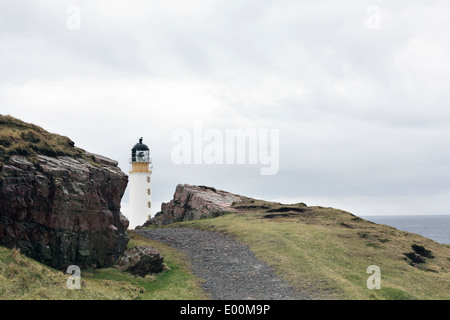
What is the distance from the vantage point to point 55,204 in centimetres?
3528

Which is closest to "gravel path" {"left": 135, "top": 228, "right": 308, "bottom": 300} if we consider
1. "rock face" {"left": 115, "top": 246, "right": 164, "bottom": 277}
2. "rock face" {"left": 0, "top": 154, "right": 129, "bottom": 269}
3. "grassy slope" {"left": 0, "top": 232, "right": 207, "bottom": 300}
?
"grassy slope" {"left": 0, "top": 232, "right": 207, "bottom": 300}

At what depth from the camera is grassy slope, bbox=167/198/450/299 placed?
32812 millimetres

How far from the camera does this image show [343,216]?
6362 cm

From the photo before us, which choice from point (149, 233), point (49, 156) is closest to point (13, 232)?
point (49, 156)

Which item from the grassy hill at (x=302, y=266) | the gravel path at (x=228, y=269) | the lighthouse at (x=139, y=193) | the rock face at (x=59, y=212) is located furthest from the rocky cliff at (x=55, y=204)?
the lighthouse at (x=139, y=193)

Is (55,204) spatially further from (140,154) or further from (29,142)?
(140,154)

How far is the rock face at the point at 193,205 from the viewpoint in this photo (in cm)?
7012

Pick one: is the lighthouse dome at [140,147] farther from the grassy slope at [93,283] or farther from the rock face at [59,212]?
the grassy slope at [93,283]

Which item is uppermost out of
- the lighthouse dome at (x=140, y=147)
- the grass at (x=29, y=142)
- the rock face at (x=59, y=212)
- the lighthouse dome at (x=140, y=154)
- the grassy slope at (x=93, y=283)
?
the lighthouse dome at (x=140, y=147)

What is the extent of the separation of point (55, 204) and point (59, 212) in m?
0.78

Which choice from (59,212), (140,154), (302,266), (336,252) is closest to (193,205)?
(140,154)

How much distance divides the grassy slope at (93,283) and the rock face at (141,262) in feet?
2.49

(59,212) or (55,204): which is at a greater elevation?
(55,204)
